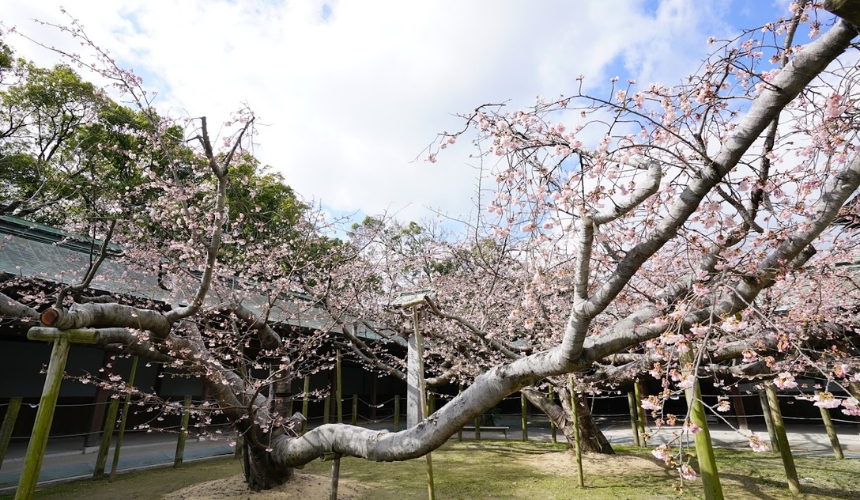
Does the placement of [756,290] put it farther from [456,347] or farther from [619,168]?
[456,347]

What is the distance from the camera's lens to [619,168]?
9.91 feet

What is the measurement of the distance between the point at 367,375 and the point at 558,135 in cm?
1414

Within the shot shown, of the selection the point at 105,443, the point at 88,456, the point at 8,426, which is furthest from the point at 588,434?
the point at 88,456

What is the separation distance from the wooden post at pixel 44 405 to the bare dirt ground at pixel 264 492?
242cm

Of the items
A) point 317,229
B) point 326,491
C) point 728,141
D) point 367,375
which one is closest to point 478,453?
point 326,491

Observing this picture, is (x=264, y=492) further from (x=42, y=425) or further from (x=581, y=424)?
(x=581, y=424)

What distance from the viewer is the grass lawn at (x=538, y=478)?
19.4ft

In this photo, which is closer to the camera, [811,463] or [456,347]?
[811,463]

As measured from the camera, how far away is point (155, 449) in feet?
29.8

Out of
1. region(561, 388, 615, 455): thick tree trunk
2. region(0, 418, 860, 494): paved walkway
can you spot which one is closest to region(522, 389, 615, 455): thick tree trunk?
region(561, 388, 615, 455): thick tree trunk

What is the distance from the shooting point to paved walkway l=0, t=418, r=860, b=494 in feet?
23.0

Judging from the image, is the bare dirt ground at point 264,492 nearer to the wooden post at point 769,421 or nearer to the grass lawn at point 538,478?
the grass lawn at point 538,478

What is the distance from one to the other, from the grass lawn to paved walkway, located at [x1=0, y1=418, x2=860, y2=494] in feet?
2.25

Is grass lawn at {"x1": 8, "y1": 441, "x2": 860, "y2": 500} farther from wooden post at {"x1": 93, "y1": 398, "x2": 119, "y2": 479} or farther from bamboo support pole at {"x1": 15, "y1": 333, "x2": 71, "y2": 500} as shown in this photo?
bamboo support pole at {"x1": 15, "y1": 333, "x2": 71, "y2": 500}
